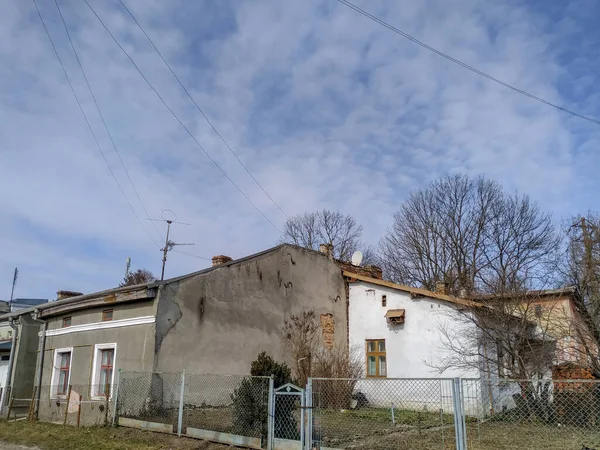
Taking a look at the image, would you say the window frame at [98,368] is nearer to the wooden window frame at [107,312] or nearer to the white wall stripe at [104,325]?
the white wall stripe at [104,325]

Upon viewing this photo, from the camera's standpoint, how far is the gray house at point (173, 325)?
14.7 metres

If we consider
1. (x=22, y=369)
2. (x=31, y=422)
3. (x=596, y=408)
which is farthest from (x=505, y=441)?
(x=22, y=369)

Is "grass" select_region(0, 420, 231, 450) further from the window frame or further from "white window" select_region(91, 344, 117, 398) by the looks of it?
"white window" select_region(91, 344, 117, 398)

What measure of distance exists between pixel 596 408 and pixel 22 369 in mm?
18726

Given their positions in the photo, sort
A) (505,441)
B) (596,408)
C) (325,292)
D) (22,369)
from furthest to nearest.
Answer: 1. (325,292)
2. (22,369)
3. (596,408)
4. (505,441)

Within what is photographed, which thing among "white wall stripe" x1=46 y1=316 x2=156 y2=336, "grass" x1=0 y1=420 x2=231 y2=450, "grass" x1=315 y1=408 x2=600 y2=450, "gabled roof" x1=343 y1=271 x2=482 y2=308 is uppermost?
"gabled roof" x1=343 y1=271 x2=482 y2=308

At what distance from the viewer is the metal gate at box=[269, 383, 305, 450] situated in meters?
9.41

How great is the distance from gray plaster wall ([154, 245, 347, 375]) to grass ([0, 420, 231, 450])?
249 cm

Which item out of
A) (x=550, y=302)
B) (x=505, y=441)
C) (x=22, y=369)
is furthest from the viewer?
(x=22, y=369)

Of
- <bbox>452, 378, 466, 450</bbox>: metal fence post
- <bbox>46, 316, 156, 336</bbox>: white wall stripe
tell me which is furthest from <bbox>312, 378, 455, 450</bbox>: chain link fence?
<bbox>46, 316, 156, 336</bbox>: white wall stripe

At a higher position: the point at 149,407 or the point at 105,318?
the point at 105,318

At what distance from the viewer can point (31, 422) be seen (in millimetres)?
15734

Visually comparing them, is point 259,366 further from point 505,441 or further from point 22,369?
point 22,369

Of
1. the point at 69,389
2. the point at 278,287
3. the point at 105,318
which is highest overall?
the point at 278,287
